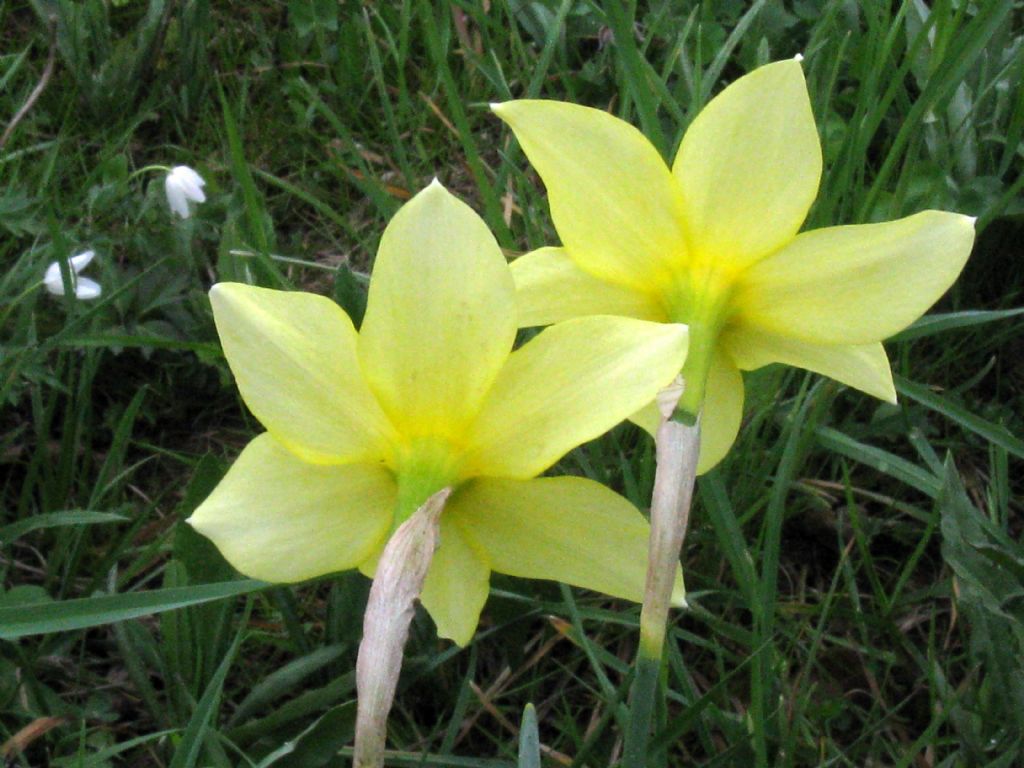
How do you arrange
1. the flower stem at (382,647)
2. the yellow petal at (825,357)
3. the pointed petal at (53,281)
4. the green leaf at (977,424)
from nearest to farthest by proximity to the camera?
the flower stem at (382,647), the yellow petal at (825,357), the green leaf at (977,424), the pointed petal at (53,281)

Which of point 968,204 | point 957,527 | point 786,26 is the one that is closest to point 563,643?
point 957,527

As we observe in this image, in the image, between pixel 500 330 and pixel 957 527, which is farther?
pixel 957 527

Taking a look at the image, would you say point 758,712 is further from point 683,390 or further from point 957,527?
point 683,390

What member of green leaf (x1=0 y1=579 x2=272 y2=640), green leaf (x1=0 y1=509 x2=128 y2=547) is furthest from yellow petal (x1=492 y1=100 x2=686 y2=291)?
green leaf (x1=0 y1=509 x2=128 y2=547)

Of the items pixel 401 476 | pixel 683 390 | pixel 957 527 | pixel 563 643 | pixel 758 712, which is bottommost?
pixel 563 643

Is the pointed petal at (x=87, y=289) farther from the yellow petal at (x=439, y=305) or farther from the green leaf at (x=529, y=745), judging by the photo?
the green leaf at (x=529, y=745)

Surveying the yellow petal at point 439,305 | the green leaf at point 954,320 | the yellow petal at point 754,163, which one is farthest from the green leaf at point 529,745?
the green leaf at point 954,320

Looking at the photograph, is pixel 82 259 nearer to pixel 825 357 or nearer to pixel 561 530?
pixel 561 530
